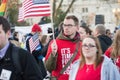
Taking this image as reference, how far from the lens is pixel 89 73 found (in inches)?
283

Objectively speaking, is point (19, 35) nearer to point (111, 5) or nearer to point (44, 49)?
point (44, 49)

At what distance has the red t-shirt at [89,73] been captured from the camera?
7.13 metres

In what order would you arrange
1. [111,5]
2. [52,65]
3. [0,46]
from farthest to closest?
1. [111,5]
2. [52,65]
3. [0,46]

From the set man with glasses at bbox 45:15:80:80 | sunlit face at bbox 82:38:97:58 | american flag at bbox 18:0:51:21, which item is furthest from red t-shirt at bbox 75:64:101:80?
american flag at bbox 18:0:51:21

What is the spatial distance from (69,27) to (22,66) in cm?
279

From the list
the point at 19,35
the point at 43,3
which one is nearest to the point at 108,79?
the point at 43,3

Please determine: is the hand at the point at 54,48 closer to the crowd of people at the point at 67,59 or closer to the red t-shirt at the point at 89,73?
the crowd of people at the point at 67,59

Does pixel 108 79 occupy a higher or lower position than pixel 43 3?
lower

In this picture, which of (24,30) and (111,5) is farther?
(111,5)

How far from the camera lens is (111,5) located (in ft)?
279

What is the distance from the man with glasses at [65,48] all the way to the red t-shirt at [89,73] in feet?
3.22

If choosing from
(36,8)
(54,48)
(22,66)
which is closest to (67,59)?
(54,48)

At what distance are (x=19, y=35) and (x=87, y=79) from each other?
531 inches

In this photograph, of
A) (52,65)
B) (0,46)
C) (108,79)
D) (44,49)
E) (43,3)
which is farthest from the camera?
(44,49)
